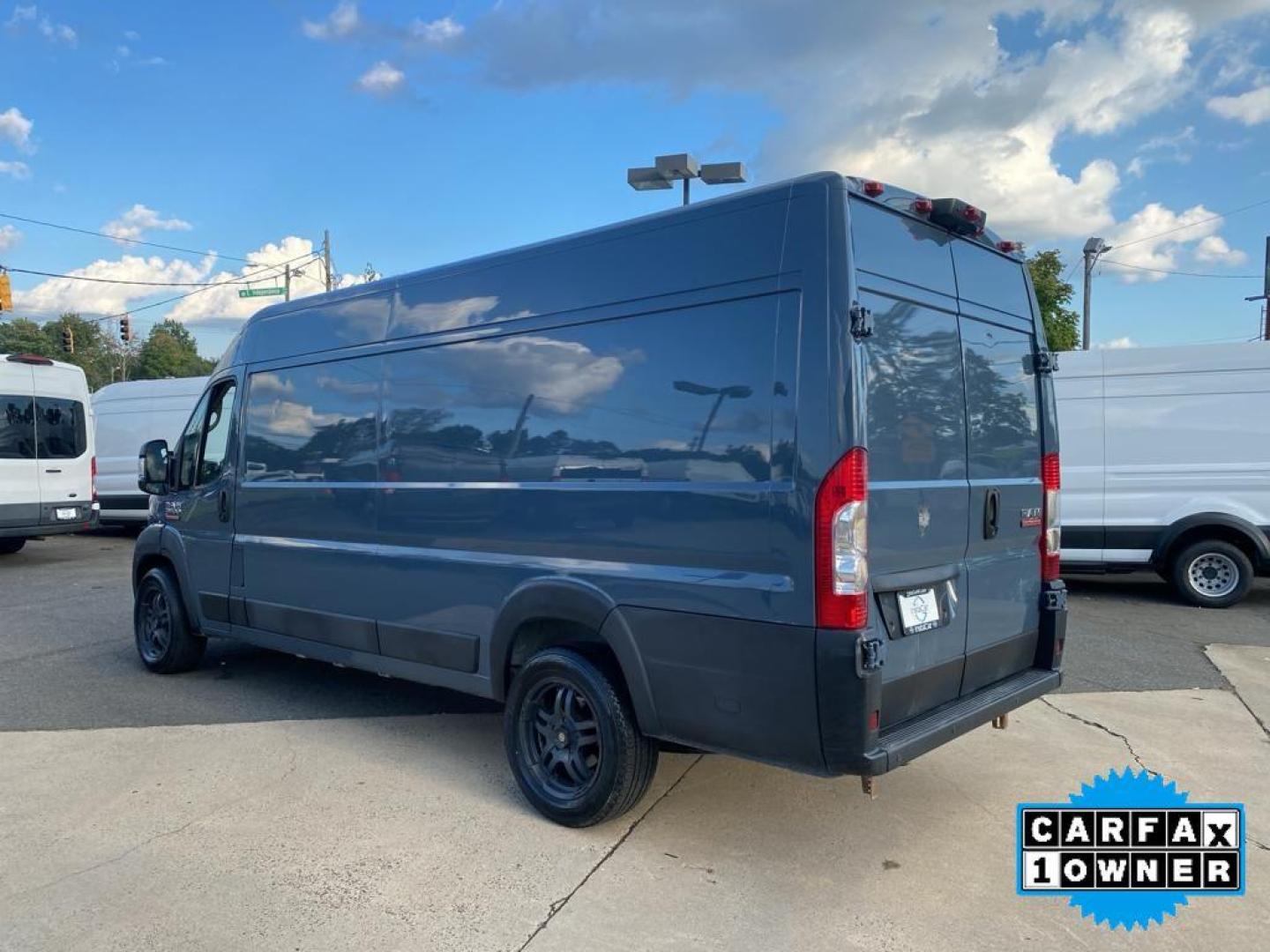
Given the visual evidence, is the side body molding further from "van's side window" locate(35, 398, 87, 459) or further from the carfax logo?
"van's side window" locate(35, 398, 87, 459)

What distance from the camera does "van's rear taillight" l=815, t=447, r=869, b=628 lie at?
3260 mm

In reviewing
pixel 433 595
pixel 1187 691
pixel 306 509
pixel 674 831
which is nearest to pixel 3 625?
pixel 306 509

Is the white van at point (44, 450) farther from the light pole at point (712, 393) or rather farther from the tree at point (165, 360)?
the tree at point (165, 360)

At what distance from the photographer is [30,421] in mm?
12969

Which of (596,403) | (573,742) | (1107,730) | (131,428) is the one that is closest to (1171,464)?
(1107,730)

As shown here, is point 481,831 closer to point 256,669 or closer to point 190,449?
point 256,669

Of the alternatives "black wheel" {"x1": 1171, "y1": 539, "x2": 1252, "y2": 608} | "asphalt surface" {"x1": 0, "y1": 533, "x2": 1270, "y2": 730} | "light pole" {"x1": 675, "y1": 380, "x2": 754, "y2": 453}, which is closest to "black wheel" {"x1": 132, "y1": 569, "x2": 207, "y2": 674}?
"asphalt surface" {"x1": 0, "y1": 533, "x2": 1270, "y2": 730}

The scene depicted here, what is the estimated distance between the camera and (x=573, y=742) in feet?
13.7

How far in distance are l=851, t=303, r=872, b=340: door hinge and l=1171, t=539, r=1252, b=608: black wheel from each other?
7.62 meters

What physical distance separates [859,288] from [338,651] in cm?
362

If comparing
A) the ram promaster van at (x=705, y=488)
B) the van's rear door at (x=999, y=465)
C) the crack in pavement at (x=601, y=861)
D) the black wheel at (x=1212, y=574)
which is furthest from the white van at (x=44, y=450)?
the black wheel at (x=1212, y=574)

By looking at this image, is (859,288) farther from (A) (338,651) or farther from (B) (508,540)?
(A) (338,651)

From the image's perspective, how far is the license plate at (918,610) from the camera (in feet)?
11.8

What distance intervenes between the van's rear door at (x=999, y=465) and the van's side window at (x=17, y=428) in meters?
12.9
